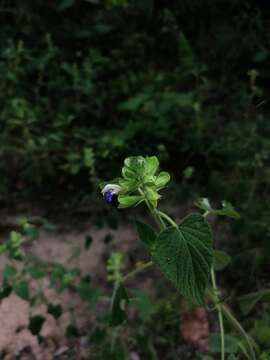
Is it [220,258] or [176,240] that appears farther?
[220,258]

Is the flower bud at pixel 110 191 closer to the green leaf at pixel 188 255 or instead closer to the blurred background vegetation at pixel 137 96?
the green leaf at pixel 188 255

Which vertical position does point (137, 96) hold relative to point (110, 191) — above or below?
above

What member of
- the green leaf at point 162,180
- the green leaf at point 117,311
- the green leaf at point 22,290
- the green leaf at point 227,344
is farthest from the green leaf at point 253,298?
the green leaf at point 22,290

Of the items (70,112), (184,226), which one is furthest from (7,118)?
(184,226)

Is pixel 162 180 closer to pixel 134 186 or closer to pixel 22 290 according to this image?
pixel 134 186

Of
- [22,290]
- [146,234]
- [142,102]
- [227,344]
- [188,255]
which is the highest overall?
[142,102]

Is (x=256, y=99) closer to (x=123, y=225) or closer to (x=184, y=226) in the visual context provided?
(x=123, y=225)

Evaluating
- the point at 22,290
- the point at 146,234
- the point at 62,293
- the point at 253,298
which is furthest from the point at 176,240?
the point at 62,293
